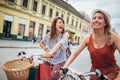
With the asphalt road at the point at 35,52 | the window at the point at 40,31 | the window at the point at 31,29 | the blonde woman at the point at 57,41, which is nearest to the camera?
the blonde woman at the point at 57,41

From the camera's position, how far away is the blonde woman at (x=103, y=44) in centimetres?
126

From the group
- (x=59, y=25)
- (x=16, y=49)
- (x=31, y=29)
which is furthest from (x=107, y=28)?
(x=16, y=49)

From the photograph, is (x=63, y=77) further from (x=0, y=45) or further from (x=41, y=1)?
(x=0, y=45)

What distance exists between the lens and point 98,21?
1.29 meters

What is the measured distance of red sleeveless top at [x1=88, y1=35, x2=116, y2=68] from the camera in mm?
1263

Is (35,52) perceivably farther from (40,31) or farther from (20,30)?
(20,30)

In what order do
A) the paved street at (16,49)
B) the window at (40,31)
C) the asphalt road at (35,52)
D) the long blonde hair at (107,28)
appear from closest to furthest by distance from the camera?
the long blonde hair at (107,28) → the asphalt road at (35,52) → the paved street at (16,49) → the window at (40,31)

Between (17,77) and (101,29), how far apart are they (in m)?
0.69

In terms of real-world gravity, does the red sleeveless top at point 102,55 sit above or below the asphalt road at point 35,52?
above

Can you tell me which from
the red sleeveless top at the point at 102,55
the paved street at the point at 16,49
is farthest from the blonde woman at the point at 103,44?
the paved street at the point at 16,49

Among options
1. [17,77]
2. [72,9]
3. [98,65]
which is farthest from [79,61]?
[98,65]

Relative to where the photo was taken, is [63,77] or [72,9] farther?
[72,9]

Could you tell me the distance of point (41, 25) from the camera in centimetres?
272

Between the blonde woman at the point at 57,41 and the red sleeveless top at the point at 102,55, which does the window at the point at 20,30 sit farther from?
the red sleeveless top at the point at 102,55
